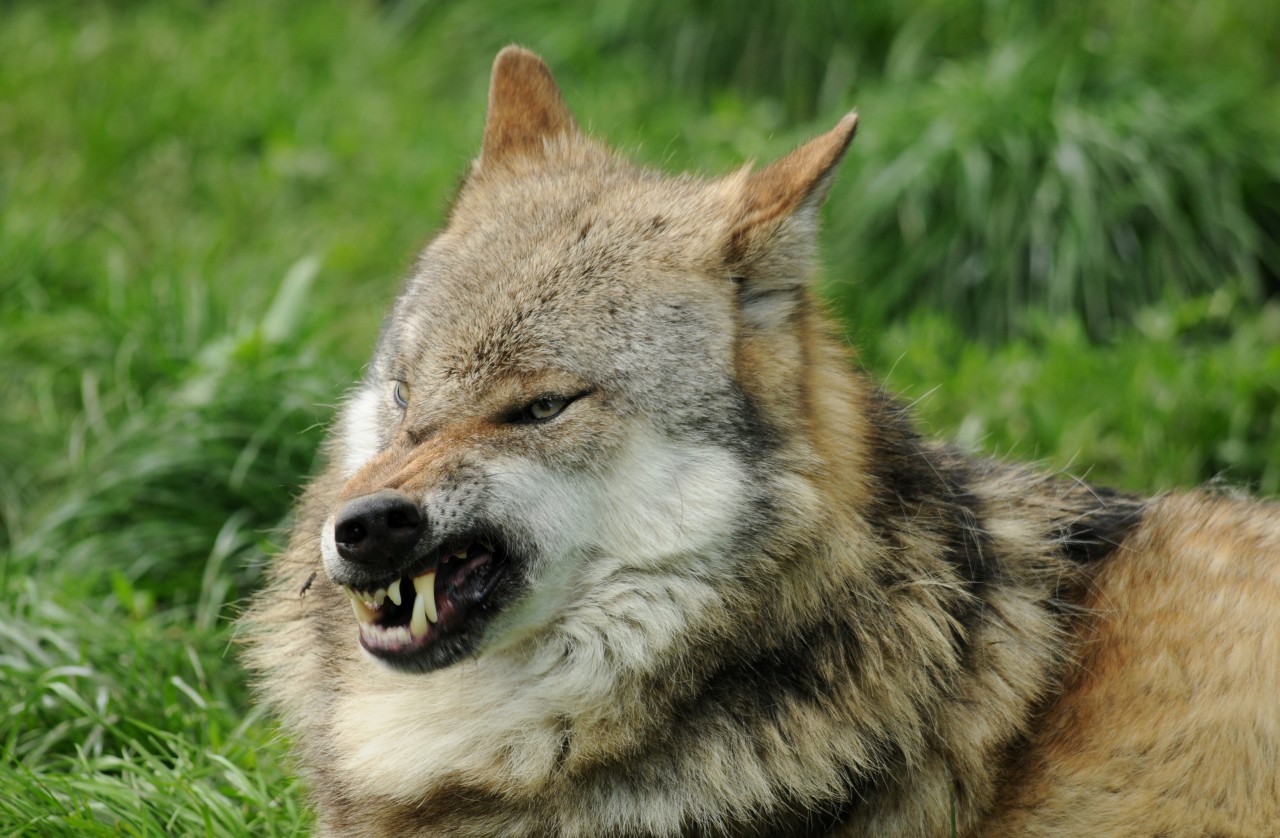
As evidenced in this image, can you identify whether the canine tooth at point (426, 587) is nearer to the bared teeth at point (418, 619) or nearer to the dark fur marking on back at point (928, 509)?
the bared teeth at point (418, 619)

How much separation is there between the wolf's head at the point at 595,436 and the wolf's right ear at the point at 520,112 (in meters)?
0.63

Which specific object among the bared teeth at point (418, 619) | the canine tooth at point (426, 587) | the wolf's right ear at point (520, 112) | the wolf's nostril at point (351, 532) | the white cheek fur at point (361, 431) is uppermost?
the wolf's right ear at point (520, 112)

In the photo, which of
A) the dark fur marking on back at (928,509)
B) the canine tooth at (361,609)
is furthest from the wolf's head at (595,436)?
the dark fur marking on back at (928,509)

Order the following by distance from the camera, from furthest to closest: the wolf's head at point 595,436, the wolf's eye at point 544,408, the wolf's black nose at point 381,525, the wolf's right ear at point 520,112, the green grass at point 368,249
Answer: the green grass at point 368,249 → the wolf's right ear at point 520,112 → the wolf's eye at point 544,408 → the wolf's head at point 595,436 → the wolf's black nose at point 381,525

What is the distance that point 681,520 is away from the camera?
3.27m

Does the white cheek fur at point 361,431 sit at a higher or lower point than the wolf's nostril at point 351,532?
lower

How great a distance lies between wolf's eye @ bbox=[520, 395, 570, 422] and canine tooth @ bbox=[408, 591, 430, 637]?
1.63ft

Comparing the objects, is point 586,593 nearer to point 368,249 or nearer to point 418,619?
point 418,619

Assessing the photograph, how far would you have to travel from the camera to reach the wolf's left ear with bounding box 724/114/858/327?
344cm

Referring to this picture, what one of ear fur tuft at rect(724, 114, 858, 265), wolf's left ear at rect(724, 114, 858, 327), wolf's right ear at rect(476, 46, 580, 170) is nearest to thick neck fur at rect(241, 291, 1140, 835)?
wolf's left ear at rect(724, 114, 858, 327)

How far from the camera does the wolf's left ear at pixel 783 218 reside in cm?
344

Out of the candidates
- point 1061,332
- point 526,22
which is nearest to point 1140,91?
point 1061,332

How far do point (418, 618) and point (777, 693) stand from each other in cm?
89

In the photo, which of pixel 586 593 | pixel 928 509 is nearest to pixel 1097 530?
pixel 928 509
